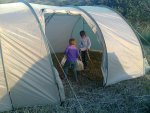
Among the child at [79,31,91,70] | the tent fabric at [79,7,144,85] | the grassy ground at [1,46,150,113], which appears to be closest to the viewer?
the grassy ground at [1,46,150,113]

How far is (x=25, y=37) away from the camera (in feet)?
31.9

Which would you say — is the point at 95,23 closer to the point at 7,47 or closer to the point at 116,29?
the point at 116,29

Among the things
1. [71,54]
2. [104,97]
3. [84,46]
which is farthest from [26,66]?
[84,46]

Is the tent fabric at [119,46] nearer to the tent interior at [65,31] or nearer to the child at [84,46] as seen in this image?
the child at [84,46]

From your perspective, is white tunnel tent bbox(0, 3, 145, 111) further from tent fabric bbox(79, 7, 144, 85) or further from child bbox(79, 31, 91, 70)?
child bbox(79, 31, 91, 70)

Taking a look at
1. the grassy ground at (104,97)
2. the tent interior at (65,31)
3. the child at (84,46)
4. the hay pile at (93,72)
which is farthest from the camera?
the tent interior at (65,31)

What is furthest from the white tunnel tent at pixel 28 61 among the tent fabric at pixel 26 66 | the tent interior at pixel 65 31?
the tent interior at pixel 65 31

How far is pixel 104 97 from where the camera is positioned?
1055cm

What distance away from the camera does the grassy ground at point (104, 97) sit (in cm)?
955

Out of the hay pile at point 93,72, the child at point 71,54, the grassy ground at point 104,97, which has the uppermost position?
the child at point 71,54

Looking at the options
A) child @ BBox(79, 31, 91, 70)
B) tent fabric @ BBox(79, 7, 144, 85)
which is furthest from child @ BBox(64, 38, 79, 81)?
child @ BBox(79, 31, 91, 70)

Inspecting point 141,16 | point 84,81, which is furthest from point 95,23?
point 141,16

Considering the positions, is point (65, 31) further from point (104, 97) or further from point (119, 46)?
point (104, 97)

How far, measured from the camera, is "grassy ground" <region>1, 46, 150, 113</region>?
9555mm
